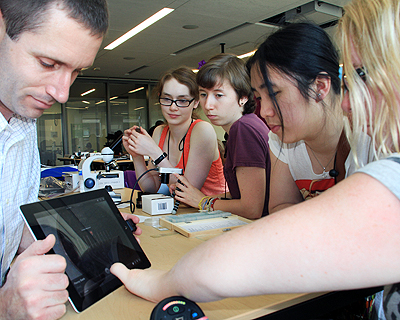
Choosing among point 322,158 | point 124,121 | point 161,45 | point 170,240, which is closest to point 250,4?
point 161,45

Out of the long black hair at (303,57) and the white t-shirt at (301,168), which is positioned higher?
the long black hair at (303,57)

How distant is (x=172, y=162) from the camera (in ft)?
7.91

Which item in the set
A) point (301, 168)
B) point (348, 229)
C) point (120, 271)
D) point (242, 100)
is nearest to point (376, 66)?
point (348, 229)

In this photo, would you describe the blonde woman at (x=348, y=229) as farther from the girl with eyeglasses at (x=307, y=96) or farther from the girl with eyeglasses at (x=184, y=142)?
the girl with eyeglasses at (x=184, y=142)

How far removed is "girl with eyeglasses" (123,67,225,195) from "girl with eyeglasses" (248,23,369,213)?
85 centimetres

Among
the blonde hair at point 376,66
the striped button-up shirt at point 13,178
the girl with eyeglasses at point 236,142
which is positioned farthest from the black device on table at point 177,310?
the girl with eyeglasses at point 236,142

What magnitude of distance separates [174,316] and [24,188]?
0.87 meters

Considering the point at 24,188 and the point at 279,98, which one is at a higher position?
the point at 279,98

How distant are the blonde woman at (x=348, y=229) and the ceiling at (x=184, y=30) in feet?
9.35

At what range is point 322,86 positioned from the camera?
120 centimetres

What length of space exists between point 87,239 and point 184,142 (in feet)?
4.89

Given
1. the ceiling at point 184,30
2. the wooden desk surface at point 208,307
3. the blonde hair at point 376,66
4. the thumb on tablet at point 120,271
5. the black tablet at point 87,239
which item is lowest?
the wooden desk surface at point 208,307

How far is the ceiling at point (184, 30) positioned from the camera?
178 inches

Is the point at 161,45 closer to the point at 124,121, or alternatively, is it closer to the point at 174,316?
the point at 124,121
